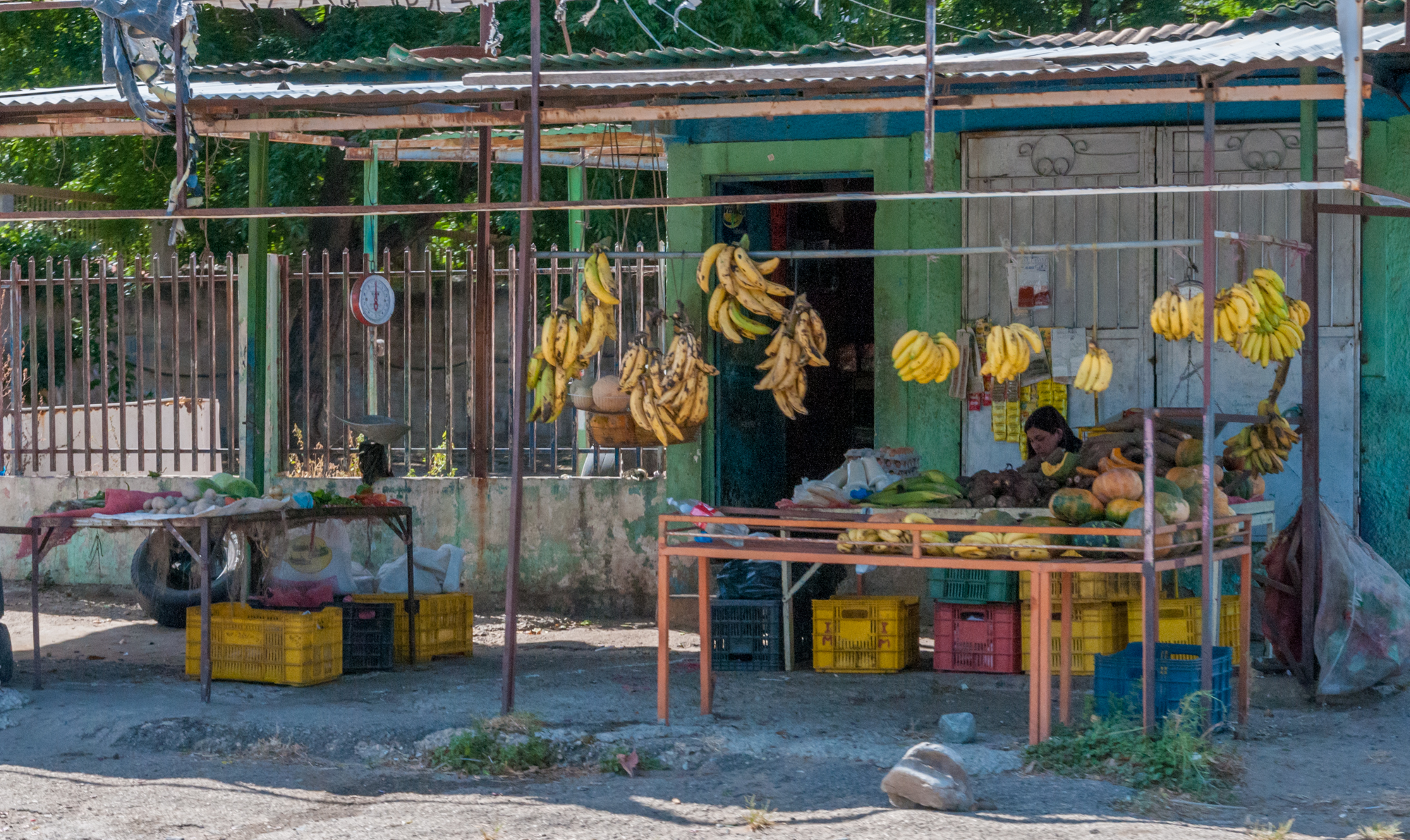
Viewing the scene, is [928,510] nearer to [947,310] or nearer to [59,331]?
[947,310]

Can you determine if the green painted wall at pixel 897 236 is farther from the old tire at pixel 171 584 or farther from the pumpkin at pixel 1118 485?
the old tire at pixel 171 584

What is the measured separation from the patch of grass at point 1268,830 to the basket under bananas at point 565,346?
A: 394 centimetres

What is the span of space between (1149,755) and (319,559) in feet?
16.7

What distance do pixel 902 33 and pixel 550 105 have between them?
8077 millimetres

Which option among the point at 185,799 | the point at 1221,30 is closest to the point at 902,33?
the point at 1221,30

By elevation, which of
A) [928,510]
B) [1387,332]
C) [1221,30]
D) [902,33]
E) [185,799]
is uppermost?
[902,33]

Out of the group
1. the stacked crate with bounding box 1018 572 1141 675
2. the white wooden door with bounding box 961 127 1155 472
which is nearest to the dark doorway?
the white wooden door with bounding box 961 127 1155 472

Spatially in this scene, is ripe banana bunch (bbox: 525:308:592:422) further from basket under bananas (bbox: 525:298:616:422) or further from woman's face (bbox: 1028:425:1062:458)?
woman's face (bbox: 1028:425:1062:458)

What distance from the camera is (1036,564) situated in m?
5.90

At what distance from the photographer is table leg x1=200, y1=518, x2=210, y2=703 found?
284 inches

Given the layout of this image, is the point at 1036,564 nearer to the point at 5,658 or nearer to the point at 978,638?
the point at 978,638

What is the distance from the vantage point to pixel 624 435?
26.1 feet

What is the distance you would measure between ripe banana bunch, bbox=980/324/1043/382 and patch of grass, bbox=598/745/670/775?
2500 millimetres

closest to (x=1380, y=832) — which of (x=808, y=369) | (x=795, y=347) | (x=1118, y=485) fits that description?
(x=1118, y=485)
